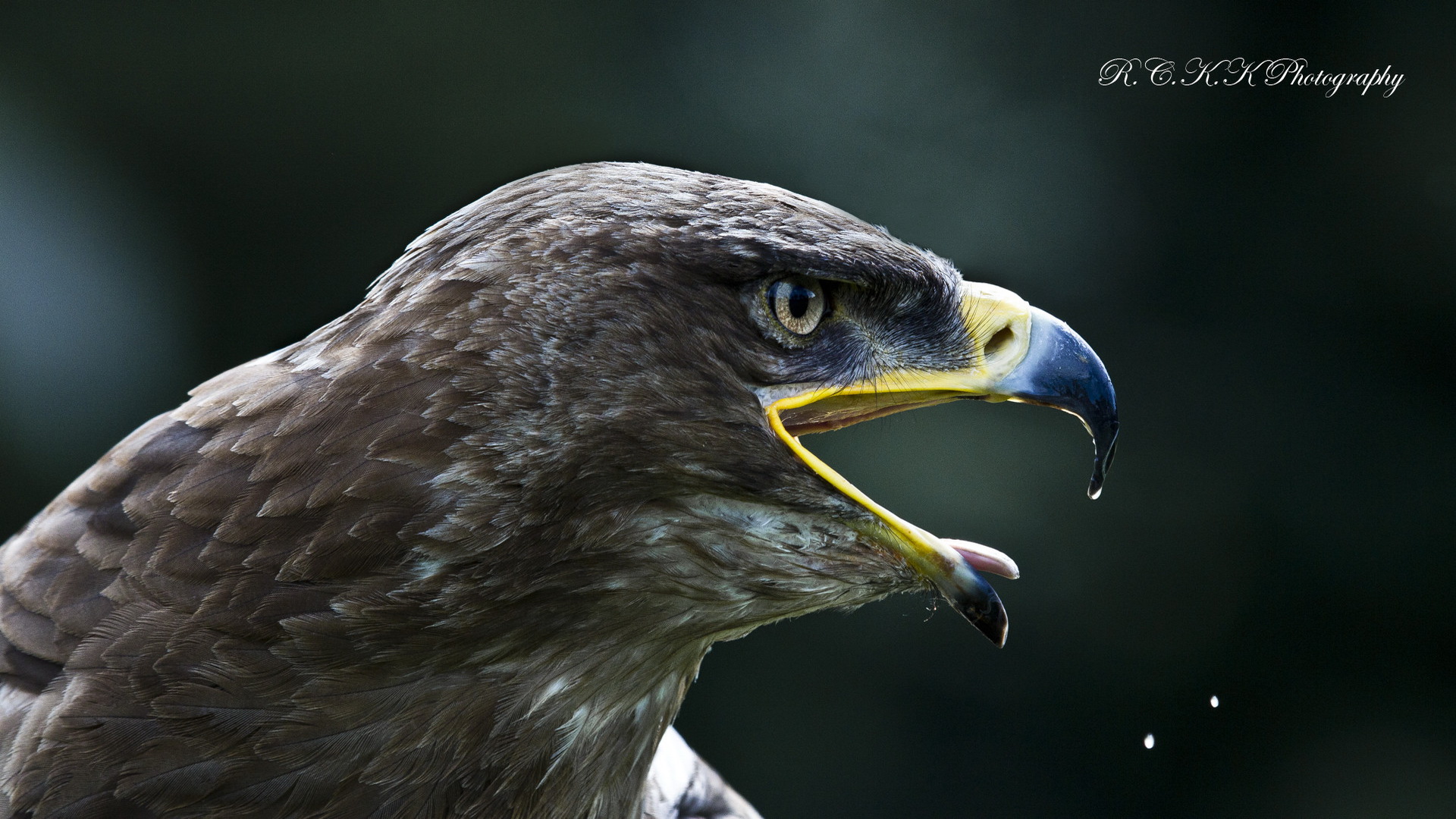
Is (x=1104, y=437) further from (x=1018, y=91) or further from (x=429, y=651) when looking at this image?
(x=1018, y=91)

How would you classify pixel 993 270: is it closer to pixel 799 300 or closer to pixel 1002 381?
pixel 1002 381

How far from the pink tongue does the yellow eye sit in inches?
12.3

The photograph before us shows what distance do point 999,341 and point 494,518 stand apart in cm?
69

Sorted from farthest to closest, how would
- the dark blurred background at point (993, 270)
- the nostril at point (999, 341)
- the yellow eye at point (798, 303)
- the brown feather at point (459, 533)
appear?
the dark blurred background at point (993, 270)
the nostril at point (999, 341)
the yellow eye at point (798, 303)
the brown feather at point (459, 533)

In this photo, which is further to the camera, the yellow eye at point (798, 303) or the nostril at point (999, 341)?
the nostril at point (999, 341)

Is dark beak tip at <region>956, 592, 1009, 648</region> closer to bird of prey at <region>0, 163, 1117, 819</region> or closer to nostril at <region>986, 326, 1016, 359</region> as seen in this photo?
bird of prey at <region>0, 163, 1117, 819</region>

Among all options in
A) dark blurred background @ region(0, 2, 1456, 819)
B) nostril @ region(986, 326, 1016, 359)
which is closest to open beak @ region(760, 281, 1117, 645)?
nostril @ region(986, 326, 1016, 359)

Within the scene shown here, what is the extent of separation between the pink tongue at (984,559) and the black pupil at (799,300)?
325mm

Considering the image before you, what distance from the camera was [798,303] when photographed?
1435mm

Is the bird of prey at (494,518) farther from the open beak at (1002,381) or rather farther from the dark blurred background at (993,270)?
the dark blurred background at (993,270)

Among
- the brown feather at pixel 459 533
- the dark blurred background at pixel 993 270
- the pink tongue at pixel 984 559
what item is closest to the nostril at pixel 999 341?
the brown feather at pixel 459 533

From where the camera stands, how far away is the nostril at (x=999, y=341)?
153 cm

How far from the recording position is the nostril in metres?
1.53

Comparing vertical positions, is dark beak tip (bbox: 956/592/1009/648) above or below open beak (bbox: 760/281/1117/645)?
below
